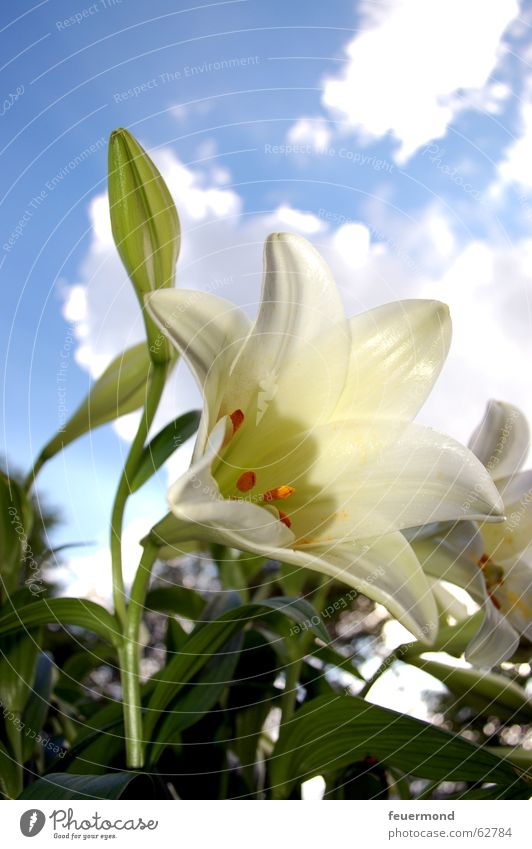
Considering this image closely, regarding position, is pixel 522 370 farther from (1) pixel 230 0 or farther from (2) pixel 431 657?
(1) pixel 230 0

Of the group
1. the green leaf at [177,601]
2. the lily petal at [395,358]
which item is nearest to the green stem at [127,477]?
the lily petal at [395,358]

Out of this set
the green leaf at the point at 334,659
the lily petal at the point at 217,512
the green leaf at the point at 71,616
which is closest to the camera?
the lily petal at the point at 217,512

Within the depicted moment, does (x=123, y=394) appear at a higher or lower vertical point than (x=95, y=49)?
lower

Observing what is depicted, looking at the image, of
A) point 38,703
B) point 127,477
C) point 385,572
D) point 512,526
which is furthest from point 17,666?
point 512,526

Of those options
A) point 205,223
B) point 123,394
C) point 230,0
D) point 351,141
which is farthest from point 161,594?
point 230,0

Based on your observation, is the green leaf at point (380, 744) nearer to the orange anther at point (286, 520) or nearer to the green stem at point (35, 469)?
the orange anther at point (286, 520)
